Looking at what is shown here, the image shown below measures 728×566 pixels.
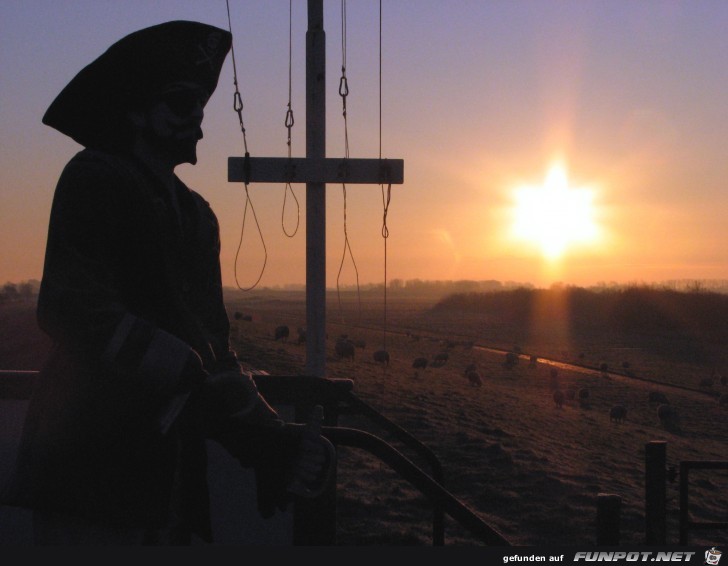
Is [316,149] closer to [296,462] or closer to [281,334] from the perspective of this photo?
[296,462]

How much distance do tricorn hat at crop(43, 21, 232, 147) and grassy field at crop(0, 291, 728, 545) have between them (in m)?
2.99

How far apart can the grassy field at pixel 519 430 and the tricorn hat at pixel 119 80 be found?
2.99 meters

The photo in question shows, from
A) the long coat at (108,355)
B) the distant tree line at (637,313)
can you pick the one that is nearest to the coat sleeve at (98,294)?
the long coat at (108,355)

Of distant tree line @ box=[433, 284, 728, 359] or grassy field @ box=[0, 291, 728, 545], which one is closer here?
grassy field @ box=[0, 291, 728, 545]

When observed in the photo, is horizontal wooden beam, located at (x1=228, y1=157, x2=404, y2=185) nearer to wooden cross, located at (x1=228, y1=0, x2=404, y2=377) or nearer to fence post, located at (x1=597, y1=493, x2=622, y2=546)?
wooden cross, located at (x1=228, y1=0, x2=404, y2=377)

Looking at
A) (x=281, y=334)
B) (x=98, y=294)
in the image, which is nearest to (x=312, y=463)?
(x=98, y=294)

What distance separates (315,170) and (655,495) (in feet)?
8.36

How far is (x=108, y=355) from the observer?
176 cm

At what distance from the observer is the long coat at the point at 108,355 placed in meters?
1.78

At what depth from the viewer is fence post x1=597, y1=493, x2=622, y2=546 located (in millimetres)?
3072

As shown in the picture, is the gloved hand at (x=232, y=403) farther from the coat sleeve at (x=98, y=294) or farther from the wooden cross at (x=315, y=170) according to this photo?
the wooden cross at (x=315, y=170)

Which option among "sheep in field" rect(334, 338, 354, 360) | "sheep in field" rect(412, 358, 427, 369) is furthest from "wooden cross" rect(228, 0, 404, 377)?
"sheep in field" rect(412, 358, 427, 369)

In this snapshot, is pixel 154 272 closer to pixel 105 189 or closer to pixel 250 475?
pixel 105 189

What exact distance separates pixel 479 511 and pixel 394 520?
1486 millimetres
